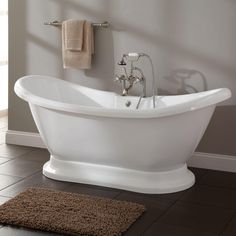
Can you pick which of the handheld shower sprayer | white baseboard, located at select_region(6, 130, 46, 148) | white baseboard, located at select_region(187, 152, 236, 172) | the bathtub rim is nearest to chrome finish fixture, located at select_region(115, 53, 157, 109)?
the handheld shower sprayer

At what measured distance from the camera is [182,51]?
448cm

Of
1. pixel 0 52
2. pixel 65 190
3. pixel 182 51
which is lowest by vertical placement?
pixel 65 190

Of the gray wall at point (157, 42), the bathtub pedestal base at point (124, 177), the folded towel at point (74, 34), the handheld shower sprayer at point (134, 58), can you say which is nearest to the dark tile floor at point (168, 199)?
the bathtub pedestal base at point (124, 177)

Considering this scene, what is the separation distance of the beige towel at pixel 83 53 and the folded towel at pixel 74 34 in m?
0.03

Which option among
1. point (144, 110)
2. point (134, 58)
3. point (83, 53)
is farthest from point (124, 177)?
point (83, 53)

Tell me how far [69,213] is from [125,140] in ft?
2.20

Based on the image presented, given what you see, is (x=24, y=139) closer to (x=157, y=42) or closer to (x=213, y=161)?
(x=157, y=42)

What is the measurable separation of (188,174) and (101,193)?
0.67m

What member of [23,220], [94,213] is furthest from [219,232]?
[23,220]

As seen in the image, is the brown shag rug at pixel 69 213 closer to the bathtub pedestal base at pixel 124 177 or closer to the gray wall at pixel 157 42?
the bathtub pedestal base at pixel 124 177

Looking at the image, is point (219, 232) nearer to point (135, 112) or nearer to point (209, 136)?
point (135, 112)

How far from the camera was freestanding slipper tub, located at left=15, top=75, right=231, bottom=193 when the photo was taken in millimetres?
3754

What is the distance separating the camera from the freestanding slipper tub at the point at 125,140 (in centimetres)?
375

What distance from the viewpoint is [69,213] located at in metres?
3.48
